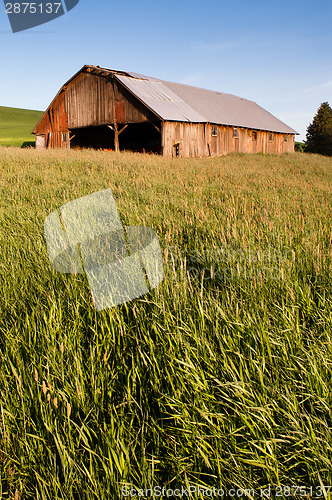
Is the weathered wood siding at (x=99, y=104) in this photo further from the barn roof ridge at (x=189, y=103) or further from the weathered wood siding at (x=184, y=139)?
the weathered wood siding at (x=184, y=139)

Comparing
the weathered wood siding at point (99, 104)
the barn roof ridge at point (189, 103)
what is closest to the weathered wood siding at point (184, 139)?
the barn roof ridge at point (189, 103)

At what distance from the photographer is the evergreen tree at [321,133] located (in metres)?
49.1

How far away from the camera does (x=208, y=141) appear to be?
23266 millimetres

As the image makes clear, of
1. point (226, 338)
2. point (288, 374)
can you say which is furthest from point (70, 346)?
point (288, 374)

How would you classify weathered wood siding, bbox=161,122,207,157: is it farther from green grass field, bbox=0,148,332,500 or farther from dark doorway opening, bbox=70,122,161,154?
green grass field, bbox=0,148,332,500

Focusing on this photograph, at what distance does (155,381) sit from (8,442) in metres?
0.56

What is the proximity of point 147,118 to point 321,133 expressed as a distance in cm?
4153

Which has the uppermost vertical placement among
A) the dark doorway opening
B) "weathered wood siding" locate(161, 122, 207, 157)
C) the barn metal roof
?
the barn metal roof

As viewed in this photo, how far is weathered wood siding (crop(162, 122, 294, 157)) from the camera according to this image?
20.0m

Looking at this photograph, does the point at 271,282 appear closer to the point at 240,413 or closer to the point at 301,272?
the point at 301,272

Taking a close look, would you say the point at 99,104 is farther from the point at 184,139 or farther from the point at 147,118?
the point at 184,139

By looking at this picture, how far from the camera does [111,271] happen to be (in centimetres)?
215

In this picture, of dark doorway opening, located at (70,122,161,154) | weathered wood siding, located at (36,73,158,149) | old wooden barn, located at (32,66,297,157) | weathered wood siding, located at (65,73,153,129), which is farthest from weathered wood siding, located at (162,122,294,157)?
dark doorway opening, located at (70,122,161,154)

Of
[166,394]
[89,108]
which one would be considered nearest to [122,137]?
[89,108]
